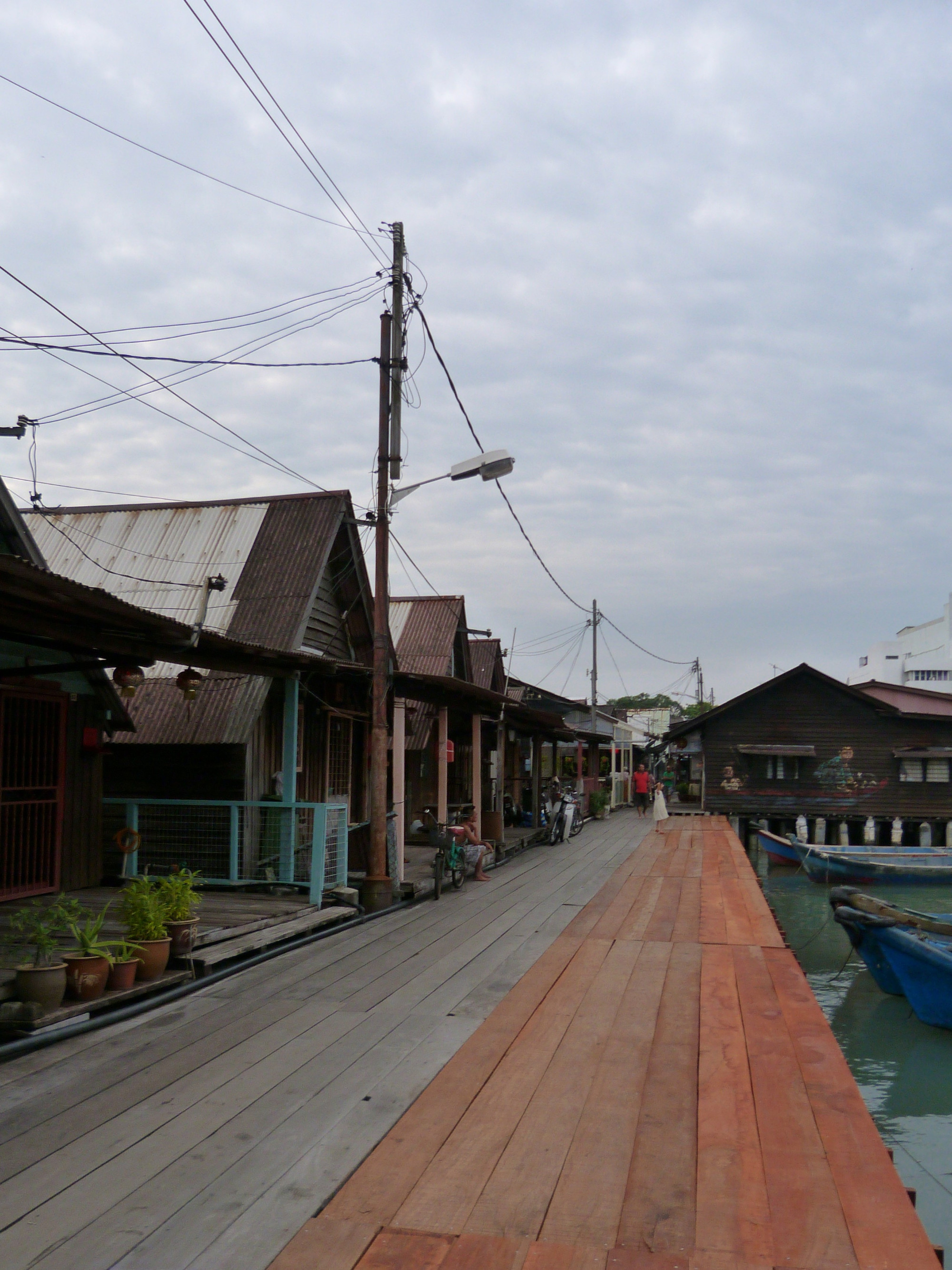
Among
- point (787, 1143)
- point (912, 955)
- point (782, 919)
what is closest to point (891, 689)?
point (782, 919)

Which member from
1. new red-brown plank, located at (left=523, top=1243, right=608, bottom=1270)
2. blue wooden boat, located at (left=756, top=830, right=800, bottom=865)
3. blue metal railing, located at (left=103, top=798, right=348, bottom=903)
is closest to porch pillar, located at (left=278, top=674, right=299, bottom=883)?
blue metal railing, located at (left=103, top=798, right=348, bottom=903)

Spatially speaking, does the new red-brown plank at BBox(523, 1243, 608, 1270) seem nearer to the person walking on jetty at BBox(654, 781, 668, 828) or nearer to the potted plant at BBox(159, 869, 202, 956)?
the potted plant at BBox(159, 869, 202, 956)

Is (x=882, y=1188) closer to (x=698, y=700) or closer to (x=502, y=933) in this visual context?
(x=502, y=933)

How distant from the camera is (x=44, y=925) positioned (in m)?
5.80

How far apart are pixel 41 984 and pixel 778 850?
24.3 m

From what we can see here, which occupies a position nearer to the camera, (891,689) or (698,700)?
(891,689)

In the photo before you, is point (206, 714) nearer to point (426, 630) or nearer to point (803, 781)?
point (426, 630)

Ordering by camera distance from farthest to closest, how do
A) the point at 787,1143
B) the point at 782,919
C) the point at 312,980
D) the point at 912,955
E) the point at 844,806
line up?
1. the point at 844,806
2. the point at 782,919
3. the point at 912,955
4. the point at 312,980
5. the point at 787,1143

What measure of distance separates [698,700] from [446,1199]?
67805mm

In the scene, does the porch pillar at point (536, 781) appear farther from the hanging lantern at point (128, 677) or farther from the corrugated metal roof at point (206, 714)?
the hanging lantern at point (128, 677)

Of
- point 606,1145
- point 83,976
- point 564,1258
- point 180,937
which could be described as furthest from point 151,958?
point 564,1258

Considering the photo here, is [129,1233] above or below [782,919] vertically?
above

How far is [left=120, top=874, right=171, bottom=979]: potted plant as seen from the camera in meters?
6.59

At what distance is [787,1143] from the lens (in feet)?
13.1
